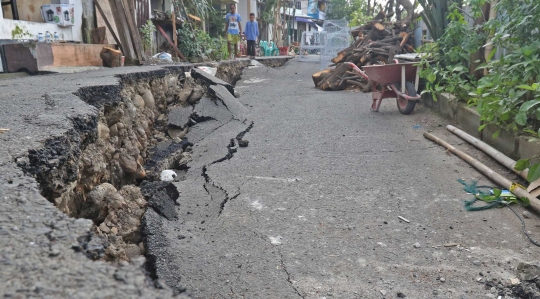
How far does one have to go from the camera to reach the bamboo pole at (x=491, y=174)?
2.68m

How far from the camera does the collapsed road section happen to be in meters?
1.00

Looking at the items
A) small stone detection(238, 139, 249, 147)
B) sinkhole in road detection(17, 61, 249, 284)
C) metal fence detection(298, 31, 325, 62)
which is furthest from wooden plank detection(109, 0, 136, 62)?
metal fence detection(298, 31, 325, 62)

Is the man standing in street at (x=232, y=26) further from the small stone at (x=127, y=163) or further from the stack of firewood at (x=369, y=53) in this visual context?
the small stone at (x=127, y=163)

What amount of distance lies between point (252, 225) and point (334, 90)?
6795 mm

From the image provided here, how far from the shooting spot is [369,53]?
9414 mm

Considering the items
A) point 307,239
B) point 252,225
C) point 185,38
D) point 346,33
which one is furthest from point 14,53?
point 346,33

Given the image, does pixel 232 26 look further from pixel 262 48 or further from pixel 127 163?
pixel 127 163

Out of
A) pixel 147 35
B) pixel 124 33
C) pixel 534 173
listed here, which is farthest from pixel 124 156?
pixel 147 35

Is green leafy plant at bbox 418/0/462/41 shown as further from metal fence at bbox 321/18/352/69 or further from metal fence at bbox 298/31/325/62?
metal fence at bbox 298/31/325/62

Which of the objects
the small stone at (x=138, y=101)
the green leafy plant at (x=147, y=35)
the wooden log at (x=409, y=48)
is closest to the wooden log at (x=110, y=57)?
the small stone at (x=138, y=101)

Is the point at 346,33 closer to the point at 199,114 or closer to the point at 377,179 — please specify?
the point at 199,114

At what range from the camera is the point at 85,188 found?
2.63 meters

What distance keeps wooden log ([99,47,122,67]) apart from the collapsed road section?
1497 millimetres

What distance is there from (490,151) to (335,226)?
6.26 feet
